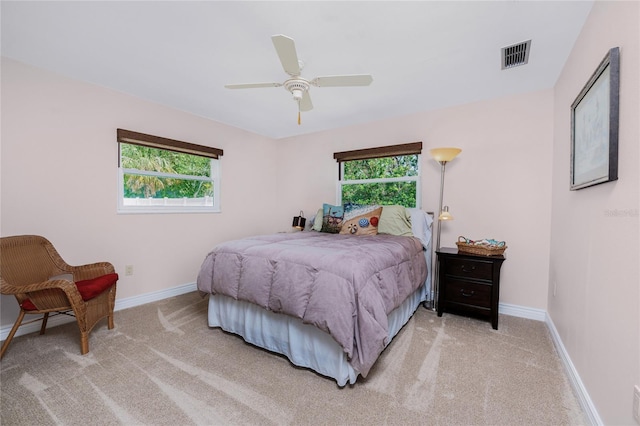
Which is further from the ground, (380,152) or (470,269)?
(380,152)

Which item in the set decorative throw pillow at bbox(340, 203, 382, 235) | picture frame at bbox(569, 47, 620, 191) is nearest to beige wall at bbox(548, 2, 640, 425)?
picture frame at bbox(569, 47, 620, 191)

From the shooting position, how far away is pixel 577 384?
1580 millimetres

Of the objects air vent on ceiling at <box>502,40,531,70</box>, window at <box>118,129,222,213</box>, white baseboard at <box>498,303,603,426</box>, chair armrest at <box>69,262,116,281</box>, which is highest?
air vent on ceiling at <box>502,40,531,70</box>

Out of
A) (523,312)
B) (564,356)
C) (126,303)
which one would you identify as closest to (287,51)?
(564,356)

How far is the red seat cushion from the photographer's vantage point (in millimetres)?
1973

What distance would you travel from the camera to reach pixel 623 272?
1161 mm

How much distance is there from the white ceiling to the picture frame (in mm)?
574

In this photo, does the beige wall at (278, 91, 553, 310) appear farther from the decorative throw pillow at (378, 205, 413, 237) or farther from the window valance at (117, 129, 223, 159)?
the window valance at (117, 129, 223, 159)

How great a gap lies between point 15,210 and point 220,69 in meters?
2.13

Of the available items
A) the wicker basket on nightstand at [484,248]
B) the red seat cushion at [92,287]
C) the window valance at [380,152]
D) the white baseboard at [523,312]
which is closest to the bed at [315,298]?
the wicker basket on nightstand at [484,248]

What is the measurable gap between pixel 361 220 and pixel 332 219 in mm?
431

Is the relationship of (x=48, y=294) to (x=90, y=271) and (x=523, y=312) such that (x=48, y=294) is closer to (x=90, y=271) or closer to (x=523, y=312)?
(x=90, y=271)

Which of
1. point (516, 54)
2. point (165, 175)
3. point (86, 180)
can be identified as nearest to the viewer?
point (516, 54)

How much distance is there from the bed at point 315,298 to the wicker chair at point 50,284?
80 centimetres
